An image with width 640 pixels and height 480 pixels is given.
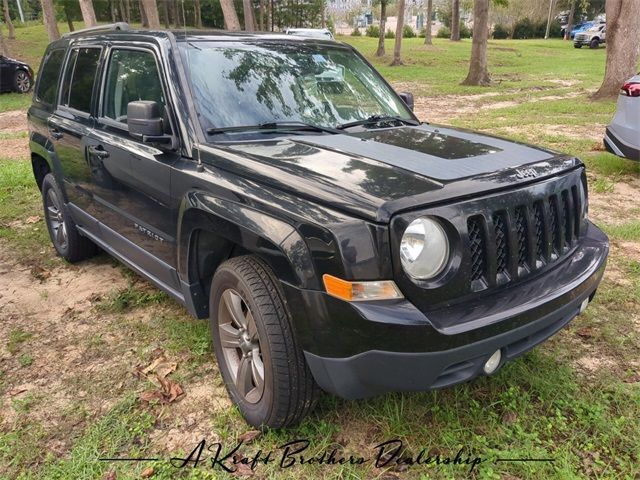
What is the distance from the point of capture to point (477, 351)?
2166 mm

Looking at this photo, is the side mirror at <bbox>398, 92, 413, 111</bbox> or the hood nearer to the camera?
the hood

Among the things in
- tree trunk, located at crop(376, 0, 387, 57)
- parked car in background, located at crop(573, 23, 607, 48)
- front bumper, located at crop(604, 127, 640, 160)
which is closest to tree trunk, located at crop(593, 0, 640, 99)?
front bumper, located at crop(604, 127, 640, 160)

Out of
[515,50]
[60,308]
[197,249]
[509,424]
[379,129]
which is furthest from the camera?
[515,50]

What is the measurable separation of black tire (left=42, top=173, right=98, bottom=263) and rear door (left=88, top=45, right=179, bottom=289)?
32.0 inches

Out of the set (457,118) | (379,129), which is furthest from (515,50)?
(379,129)

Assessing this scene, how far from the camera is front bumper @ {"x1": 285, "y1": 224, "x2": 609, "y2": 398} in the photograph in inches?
81.6

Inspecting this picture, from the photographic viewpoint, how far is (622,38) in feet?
39.7

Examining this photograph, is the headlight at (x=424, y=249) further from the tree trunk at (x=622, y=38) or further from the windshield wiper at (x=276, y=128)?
the tree trunk at (x=622, y=38)

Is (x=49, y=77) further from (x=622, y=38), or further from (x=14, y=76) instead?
(x=14, y=76)

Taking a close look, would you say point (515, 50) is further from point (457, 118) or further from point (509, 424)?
point (509, 424)

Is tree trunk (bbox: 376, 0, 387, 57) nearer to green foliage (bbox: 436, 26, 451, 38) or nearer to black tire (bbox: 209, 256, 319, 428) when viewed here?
green foliage (bbox: 436, 26, 451, 38)

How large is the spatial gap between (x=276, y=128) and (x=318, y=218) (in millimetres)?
1107

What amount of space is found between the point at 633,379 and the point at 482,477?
1237mm

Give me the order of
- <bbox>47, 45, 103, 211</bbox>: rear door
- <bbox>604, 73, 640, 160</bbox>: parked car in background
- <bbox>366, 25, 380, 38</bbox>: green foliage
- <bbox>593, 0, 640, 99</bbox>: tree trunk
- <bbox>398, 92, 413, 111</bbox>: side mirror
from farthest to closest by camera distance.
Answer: <bbox>366, 25, 380, 38</bbox>: green foliage, <bbox>593, 0, 640, 99</bbox>: tree trunk, <bbox>604, 73, 640, 160</bbox>: parked car in background, <bbox>398, 92, 413, 111</bbox>: side mirror, <bbox>47, 45, 103, 211</bbox>: rear door
